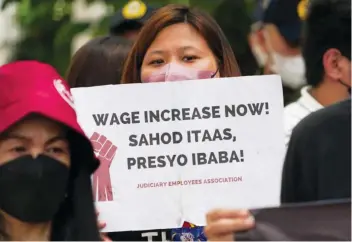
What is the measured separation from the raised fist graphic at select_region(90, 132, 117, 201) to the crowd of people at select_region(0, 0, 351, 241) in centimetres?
14

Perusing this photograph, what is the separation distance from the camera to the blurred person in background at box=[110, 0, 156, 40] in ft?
14.2

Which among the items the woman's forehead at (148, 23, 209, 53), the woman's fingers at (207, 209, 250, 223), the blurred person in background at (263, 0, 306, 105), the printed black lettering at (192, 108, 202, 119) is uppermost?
the blurred person in background at (263, 0, 306, 105)

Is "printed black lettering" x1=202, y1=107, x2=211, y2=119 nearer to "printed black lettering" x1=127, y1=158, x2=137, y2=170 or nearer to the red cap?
"printed black lettering" x1=127, y1=158, x2=137, y2=170

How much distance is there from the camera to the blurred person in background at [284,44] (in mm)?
4797

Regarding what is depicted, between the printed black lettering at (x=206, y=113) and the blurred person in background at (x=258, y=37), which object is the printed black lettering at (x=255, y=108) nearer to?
the printed black lettering at (x=206, y=113)

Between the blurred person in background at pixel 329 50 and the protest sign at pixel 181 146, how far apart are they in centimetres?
27

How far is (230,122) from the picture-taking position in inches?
136

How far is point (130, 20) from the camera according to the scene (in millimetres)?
4422

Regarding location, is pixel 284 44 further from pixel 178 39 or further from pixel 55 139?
pixel 55 139

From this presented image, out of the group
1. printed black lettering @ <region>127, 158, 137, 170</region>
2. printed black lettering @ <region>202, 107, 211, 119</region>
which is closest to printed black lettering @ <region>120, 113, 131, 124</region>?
printed black lettering @ <region>127, 158, 137, 170</region>

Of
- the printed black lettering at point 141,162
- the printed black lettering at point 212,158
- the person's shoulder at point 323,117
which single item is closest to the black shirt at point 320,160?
the person's shoulder at point 323,117

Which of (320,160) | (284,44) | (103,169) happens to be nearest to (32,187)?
(103,169)

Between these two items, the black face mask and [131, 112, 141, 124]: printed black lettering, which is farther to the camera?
[131, 112, 141, 124]: printed black lettering

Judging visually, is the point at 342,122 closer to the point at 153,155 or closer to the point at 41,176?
the point at 153,155
